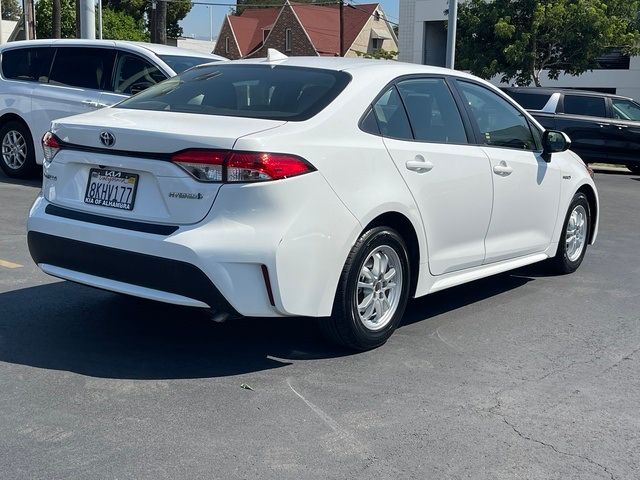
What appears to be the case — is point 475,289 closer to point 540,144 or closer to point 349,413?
point 540,144

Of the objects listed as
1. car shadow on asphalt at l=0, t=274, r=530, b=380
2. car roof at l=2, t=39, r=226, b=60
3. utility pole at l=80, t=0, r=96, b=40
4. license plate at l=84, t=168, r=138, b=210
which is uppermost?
utility pole at l=80, t=0, r=96, b=40

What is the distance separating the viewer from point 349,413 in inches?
165

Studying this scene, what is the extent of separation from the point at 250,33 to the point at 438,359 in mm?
64231

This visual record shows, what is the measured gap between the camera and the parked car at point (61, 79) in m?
11.0

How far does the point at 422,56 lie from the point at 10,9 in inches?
2429

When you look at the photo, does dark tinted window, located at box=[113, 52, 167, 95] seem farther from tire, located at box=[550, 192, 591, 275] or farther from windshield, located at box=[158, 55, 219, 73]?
tire, located at box=[550, 192, 591, 275]

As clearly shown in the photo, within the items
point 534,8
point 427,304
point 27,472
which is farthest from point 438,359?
point 534,8

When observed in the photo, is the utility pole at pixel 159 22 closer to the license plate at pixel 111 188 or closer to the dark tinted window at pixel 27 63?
the dark tinted window at pixel 27 63

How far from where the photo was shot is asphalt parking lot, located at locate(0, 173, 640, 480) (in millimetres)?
3676


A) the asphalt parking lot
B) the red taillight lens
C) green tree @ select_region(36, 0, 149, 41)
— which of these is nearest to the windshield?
the asphalt parking lot

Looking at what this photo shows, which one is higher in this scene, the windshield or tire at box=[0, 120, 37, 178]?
the windshield

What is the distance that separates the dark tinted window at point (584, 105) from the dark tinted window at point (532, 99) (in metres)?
0.45

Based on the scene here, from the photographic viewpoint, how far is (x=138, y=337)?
17.2 ft

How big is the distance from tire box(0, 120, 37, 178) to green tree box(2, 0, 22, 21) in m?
81.9
